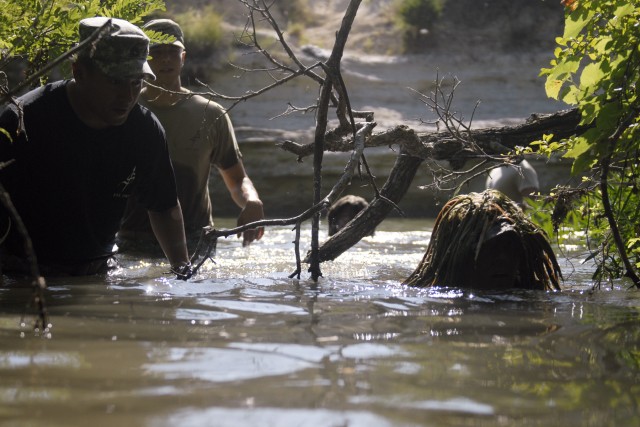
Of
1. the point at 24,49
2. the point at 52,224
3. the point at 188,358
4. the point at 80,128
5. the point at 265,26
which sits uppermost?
the point at 265,26

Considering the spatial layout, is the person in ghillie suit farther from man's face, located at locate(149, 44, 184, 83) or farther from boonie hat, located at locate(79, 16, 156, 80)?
man's face, located at locate(149, 44, 184, 83)

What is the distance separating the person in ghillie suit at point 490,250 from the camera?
17.7 ft

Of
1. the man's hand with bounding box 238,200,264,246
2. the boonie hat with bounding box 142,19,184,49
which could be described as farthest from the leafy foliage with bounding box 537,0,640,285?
the boonie hat with bounding box 142,19,184,49

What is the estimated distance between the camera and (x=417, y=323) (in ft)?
13.7

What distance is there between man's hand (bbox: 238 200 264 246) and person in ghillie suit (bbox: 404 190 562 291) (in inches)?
56.5

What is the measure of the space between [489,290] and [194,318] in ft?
6.16

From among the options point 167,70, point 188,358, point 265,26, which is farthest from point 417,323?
point 265,26

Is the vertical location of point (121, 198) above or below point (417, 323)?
above

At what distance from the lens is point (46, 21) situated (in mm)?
4867

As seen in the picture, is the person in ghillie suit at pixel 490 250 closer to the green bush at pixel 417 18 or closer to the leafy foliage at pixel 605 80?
the leafy foliage at pixel 605 80

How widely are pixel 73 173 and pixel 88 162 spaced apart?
10 centimetres

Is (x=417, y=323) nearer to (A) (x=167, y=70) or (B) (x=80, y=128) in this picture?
(B) (x=80, y=128)

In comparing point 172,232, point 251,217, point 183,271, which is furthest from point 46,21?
point 251,217

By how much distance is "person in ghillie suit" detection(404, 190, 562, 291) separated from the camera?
5.39 meters
